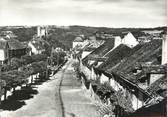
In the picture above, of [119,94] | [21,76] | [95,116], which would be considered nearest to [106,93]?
[95,116]

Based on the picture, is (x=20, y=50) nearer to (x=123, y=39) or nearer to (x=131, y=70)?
(x=123, y=39)

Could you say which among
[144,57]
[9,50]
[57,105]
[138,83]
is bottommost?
[57,105]

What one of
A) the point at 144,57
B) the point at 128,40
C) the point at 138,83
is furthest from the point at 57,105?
the point at 128,40

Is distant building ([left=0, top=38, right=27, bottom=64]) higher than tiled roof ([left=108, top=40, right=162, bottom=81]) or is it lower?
lower

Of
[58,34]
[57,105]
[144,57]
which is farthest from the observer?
[58,34]

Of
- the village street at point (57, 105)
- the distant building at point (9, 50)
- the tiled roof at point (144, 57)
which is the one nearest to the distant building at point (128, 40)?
the village street at point (57, 105)

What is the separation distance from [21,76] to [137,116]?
24087 mm

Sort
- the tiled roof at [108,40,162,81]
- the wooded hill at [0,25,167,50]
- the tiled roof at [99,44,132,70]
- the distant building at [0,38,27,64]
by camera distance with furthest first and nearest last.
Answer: the wooded hill at [0,25,167,50] < the distant building at [0,38,27,64] < the tiled roof at [99,44,132,70] < the tiled roof at [108,40,162,81]

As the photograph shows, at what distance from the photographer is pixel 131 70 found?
2186cm

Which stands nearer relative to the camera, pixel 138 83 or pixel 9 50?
pixel 138 83

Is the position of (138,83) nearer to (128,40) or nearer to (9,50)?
(128,40)

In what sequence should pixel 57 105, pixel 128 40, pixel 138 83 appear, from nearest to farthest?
pixel 138 83, pixel 57 105, pixel 128 40

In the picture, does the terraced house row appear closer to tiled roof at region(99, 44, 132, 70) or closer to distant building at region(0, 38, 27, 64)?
tiled roof at region(99, 44, 132, 70)

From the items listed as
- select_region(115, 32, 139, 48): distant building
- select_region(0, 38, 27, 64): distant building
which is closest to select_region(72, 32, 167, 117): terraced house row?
select_region(115, 32, 139, 48): distant building
